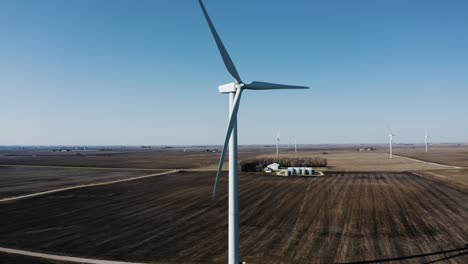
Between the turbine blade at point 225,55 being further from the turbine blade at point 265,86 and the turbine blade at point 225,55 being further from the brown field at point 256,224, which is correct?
the brown field at point 256,224

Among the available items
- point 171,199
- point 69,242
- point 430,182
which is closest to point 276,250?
point 69,242

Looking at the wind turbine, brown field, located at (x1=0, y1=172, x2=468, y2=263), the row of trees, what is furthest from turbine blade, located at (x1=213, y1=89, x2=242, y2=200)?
the row of trees

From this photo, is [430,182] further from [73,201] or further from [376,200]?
[73,201]

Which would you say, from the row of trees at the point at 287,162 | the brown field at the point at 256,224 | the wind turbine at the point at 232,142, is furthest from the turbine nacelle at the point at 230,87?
the row of trees at the point at 287,162

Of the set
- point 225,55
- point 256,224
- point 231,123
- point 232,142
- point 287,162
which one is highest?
point 225,55

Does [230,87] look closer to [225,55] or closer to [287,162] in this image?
[225,55]

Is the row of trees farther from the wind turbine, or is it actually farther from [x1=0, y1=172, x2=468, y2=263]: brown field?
the wind turbine

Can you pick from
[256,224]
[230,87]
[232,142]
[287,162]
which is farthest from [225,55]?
[287,162]

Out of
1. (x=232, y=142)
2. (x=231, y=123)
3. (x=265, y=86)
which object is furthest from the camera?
(x=265, y=86)
